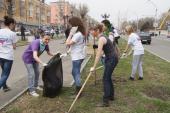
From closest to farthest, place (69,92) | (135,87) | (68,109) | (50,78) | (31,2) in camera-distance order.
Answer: (68,109) → (50,78) → (69,92) → (135,87) → (31,2)

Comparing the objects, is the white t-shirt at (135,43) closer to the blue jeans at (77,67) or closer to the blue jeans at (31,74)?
the blue jeans at (77,67)

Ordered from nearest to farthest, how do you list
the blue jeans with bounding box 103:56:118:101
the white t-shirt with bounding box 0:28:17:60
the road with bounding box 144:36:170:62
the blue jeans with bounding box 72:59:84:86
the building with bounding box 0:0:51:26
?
the blue jeans with bounding box 103:56:118:101 < the blue jeans with bounding box 72:59:84:86 < the white t-shirt with bounding box 0:28:17:60 < the road with bounding box 144:36:170:62 < the building with bounding box 0:0:51:26

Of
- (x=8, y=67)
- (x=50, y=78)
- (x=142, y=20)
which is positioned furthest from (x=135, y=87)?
(x=142, y=20)

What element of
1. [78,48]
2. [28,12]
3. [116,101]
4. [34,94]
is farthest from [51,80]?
[28,12]

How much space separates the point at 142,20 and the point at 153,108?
15055 cm

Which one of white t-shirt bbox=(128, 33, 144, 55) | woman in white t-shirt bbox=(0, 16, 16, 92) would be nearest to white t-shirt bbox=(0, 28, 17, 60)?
woman in white t-shirt bbox=(0, 16, 16, 92)

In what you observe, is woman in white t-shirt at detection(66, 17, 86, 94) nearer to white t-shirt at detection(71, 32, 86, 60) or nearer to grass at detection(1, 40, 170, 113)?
white t-shirt at detection(71, 32, 86, 60)

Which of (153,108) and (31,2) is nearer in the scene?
(153,108)

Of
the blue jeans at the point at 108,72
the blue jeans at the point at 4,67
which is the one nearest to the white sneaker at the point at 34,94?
the blue jeans at the point at 4,67

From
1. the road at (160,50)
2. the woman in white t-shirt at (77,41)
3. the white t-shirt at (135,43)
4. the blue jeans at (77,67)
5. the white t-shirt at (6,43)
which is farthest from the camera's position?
the road at (160,50)

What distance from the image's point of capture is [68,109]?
7398mm

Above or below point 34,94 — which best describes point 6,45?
above

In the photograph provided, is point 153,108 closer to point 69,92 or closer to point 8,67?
point 69,92

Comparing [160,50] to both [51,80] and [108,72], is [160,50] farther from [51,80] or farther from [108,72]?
[108,72]
